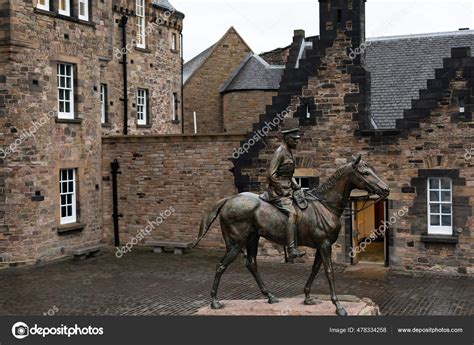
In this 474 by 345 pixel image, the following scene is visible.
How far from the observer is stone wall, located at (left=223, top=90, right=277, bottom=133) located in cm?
2966

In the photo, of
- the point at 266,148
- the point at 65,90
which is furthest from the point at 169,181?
the point at 65,90

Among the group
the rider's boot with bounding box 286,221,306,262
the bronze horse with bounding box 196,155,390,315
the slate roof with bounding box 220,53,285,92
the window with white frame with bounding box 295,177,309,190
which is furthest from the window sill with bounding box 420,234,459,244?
the slate roof with bounding box 220,53,285,92

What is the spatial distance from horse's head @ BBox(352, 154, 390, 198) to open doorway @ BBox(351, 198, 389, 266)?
4.19 meters

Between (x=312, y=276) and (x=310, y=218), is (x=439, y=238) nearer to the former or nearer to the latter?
(x=312, y=276)

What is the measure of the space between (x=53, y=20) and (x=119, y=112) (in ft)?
23.1

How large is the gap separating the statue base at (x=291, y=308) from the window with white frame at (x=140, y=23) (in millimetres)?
18104

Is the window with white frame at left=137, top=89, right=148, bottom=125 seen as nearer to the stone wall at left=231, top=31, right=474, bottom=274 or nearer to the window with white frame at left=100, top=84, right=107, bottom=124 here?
the window with white frame at left=100, top=84, right=107, bottom=124

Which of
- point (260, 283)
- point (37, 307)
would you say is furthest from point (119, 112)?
point (260, 283)

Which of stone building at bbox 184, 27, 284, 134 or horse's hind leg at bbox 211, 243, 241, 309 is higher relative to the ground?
stone building at bbox 184, 27, 284, 134

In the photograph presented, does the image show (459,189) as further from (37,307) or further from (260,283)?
(37,307)

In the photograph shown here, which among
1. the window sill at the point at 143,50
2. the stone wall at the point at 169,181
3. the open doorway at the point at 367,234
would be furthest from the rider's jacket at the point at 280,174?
the window sill at the point at 143,50

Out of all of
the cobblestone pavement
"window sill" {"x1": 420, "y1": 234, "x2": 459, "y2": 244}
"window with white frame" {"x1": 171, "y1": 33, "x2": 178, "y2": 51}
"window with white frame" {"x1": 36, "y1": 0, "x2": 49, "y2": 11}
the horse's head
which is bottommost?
the cobblestone pavement

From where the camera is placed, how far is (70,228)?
1955 cm

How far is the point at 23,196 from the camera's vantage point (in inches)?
707
